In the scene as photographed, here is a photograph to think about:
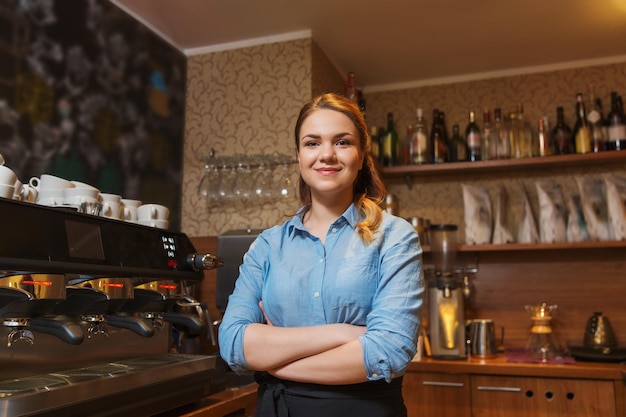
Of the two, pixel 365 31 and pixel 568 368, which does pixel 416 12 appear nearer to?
pixel 365 31

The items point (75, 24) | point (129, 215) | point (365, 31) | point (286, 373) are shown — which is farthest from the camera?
point (365, 31)

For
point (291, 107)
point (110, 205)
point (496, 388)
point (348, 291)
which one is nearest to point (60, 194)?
point (110, 205)

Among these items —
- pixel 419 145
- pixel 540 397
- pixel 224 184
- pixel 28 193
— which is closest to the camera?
pixel 28 193

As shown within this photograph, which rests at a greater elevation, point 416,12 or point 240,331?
point 416,12

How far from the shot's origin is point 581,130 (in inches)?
110

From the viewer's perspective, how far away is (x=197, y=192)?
2660 mm

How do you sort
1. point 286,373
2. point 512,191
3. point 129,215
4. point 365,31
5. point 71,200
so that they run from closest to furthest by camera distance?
point 286,373, point 71,200, point 129,215, point 365,31, point 512,191

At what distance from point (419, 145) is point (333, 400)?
2.15 meters

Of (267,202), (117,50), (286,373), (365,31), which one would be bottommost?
(286,373)

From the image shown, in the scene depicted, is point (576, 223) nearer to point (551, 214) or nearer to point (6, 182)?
point (551, 214)

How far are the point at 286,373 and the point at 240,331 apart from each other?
137mm

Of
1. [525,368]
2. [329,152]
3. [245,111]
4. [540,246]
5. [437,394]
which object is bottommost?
[437,394]

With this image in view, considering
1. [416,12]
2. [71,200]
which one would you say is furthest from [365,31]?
[71,200]

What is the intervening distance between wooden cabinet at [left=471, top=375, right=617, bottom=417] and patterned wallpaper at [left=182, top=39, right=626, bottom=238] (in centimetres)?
95
